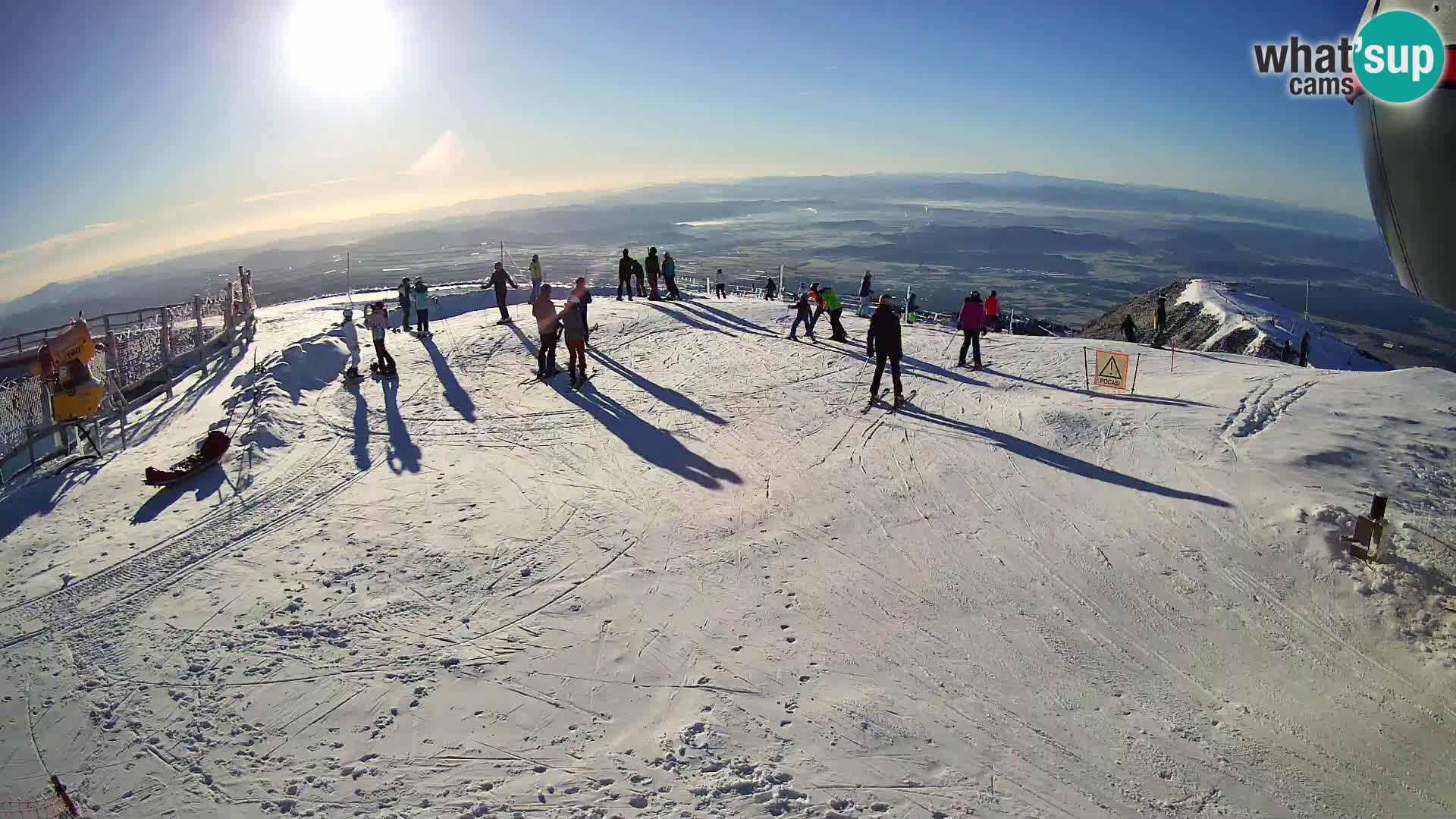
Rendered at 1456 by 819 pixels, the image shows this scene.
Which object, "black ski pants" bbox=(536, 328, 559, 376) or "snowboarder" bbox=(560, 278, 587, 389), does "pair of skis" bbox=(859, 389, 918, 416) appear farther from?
"black ski pants" bbox=(536, 328, 559, 376)

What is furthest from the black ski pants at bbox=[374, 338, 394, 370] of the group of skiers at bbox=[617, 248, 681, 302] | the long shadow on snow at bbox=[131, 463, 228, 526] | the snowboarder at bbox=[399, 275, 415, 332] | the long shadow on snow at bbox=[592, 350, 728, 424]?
the group of skiers at bbox=[617, 248, 681, 302]

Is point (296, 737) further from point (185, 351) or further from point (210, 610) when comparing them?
point (185, 351)

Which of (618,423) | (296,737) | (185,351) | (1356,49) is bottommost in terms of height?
(296,737)

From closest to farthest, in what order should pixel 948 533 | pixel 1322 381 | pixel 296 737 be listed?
pixel 296 737 < pixel 948 533 < pixel 1322 381

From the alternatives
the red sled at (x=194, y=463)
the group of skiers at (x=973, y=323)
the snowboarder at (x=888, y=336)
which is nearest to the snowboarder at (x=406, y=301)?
the red sled at (x=194, y=463)

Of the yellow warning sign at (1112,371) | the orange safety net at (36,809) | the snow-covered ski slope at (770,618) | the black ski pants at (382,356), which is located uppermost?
the black ski pants at (382,356)

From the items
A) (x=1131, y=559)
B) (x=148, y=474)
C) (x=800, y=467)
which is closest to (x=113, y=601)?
(x=148, y=474)

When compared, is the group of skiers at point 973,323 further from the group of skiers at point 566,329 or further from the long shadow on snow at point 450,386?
the long shadow on snow at point 450,386

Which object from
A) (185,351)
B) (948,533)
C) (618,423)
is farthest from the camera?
(185,351)
